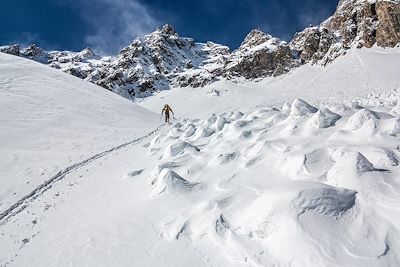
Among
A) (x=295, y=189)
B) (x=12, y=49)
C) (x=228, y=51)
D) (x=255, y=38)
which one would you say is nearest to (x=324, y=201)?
(x=295, y=189)

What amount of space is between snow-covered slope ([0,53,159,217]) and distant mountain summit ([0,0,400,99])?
58.9m

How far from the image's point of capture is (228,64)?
341 feet

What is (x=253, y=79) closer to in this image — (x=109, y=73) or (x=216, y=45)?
(x=109, y=73)

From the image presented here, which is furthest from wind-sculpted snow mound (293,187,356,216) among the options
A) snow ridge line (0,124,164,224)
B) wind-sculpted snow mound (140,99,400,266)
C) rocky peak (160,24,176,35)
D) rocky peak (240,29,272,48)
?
rocky peak (160,24,176,35)

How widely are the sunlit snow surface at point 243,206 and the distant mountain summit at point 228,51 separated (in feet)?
243

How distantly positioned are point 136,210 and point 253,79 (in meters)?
88.5

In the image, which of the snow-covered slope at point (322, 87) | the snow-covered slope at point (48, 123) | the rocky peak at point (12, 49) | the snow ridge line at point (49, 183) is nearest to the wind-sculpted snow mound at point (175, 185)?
the snow ridge line at point (49, 183)

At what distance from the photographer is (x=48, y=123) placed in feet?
78.0

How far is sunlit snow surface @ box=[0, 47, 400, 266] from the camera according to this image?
623 centimetres

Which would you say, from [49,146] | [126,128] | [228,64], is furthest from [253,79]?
[49,146]

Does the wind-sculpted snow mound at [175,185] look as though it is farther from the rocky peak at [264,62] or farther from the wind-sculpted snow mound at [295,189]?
the rocky peak at [264,62]

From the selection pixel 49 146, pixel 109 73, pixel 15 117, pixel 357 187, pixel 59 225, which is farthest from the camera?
pixel 109 73

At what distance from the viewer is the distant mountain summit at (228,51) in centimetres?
8181

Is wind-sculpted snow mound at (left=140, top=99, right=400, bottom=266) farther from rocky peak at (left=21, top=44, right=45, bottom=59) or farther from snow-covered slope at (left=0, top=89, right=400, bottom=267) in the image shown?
rocky peak at (left=21, top=44, right=45, bottom=59)
